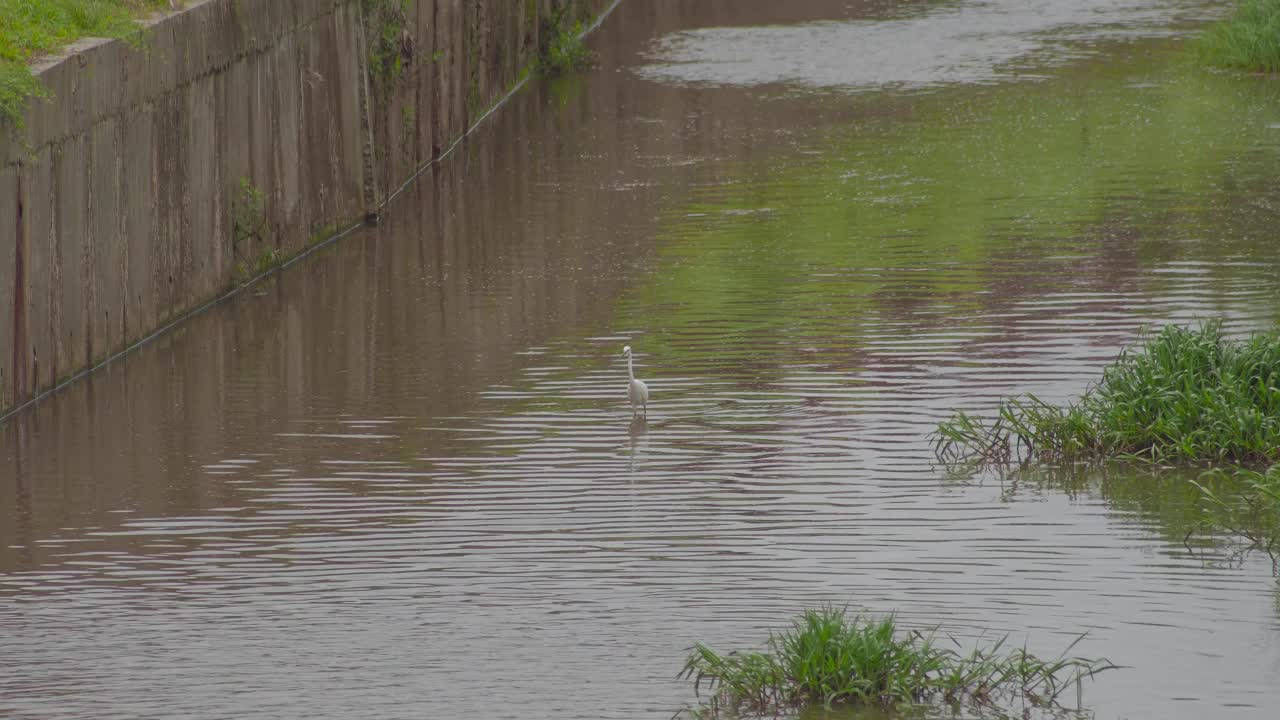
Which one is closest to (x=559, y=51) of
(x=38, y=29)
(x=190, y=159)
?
(x=190, y=159)

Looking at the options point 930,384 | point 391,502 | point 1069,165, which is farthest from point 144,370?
point 1069,165

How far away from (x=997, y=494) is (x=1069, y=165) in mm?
10480

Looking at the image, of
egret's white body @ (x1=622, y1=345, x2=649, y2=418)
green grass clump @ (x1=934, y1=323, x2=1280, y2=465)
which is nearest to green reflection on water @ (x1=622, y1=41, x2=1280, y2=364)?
egret's white body @ (x1=622, y1=345, x2=649, y2=418)

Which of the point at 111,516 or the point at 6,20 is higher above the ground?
the point at 6,20

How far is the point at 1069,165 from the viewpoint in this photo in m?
21.0

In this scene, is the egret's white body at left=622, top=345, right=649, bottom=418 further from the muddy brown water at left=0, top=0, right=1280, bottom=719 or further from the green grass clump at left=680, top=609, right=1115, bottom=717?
the green grass clump at left=680, top=609, right=1115, bottom=717

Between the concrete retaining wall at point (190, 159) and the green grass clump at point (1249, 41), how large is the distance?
10277 millimetres

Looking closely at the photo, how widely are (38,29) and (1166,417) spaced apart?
740cm

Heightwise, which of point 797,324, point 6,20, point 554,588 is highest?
point 6,20

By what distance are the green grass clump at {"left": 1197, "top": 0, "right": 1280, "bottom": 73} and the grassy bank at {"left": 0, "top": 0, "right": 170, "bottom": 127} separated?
1551 centimetres

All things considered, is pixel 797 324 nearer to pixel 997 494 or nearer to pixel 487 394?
pixel 487 394

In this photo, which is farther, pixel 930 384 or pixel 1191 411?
pixel 930 384

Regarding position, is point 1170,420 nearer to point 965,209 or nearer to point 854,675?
point 854,675

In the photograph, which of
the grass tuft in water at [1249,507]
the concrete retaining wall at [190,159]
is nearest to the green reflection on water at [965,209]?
the concrete retaining wall at [190,159]
